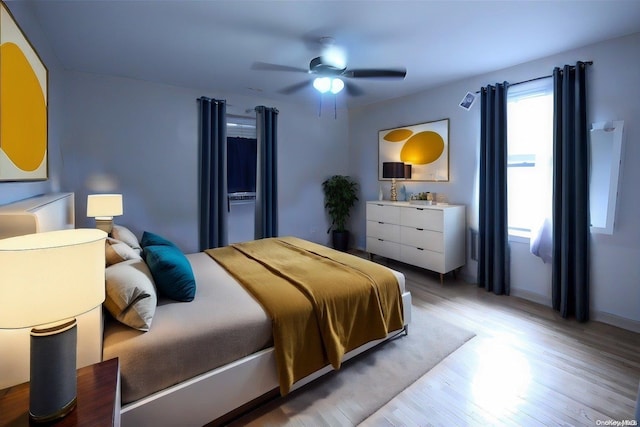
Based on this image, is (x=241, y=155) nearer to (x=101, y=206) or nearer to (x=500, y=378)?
(x=101, y=206)

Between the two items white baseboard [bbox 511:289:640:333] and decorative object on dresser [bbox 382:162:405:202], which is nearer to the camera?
white baseboard [bbox 511:289:640:333]

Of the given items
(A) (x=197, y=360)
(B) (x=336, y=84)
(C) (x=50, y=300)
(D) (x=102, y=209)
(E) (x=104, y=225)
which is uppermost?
(B) (x=336, y=84)

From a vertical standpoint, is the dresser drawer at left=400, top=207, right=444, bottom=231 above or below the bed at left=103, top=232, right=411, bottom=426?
above

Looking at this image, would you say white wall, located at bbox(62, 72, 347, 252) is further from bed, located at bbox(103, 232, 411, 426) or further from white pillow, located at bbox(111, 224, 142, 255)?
bed, located at bbox(103, 232, 411, 426)

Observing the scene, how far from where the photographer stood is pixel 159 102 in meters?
3.74

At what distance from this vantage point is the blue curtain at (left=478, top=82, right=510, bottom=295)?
3.25m

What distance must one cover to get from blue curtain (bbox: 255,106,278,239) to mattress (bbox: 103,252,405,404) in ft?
8.58

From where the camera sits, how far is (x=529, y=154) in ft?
10.5

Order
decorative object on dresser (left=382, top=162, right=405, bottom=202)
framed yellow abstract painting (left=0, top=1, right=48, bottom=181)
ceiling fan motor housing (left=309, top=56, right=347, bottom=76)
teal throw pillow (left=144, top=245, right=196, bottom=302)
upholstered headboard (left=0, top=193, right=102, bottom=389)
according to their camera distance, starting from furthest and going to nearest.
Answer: decorative object on dresser (left=382, top=162, right=405, bottom=202), ceiling fan motor housing (left=309, top=56, right=347, bottom=76), teal throw pillow (left=144, top=245, right=196, bottom=302), framed yellow abstract painting (left=0, top=1, right=48, bottom=181), upholstered headboard (left=0, top=193, right=102, bottom=389)

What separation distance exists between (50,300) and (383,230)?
12.5 feet

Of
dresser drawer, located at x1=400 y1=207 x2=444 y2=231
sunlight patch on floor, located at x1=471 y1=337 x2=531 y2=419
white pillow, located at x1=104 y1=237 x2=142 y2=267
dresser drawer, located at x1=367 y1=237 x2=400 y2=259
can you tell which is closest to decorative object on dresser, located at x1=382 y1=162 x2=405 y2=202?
dresser drawer, located at x1=400 y1=207 x2=444 y2=231

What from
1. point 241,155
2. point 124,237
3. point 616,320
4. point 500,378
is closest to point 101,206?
point 124,237

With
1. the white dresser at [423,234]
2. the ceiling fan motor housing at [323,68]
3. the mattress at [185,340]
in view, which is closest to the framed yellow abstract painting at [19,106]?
the mattress at [185,340]

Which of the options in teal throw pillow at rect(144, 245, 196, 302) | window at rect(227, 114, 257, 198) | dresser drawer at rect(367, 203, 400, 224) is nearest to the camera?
teal throw pillow at rect(144, 245, 196, 302)
